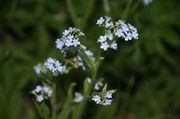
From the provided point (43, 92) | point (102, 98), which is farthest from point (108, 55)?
point (102, 98)

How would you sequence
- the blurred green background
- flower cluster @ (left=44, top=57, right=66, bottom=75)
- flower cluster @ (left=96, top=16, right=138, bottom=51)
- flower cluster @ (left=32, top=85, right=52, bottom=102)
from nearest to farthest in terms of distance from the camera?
1. flower cluster @ (left=96, top=16, right=138, bottom=51)
2. flower cluster @ (left=44, top=57, right=66, bottom=75)
3. flower cluster @ (left=32, top=85, right=52, bottom=102)
4. the blurred green background

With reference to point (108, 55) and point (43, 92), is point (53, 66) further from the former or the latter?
point (108, 55)

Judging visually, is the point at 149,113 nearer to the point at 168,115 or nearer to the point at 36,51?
the point at 168,115

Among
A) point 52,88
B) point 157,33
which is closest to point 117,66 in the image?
point 157,33

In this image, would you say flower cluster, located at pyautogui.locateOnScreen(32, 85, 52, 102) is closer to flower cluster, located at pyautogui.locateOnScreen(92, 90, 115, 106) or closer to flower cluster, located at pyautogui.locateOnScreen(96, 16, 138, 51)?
flower cluster, located at pyautogui.locateOnScreen(92, 90, 115, 106)

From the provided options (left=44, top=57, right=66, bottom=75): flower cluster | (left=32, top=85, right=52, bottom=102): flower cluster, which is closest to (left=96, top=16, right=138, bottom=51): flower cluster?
(left=44, top=57, right=66, bottom=75): flower cluster

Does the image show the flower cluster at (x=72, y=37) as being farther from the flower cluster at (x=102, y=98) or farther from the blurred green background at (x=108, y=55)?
the blurred green background at (x=108, y=55)

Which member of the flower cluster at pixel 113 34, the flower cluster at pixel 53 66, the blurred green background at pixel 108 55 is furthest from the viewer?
the blurred green background at pixel 108 55

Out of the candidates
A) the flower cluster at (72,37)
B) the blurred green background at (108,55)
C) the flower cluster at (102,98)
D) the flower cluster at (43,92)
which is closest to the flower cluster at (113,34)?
the flower cluster at (72,37)
